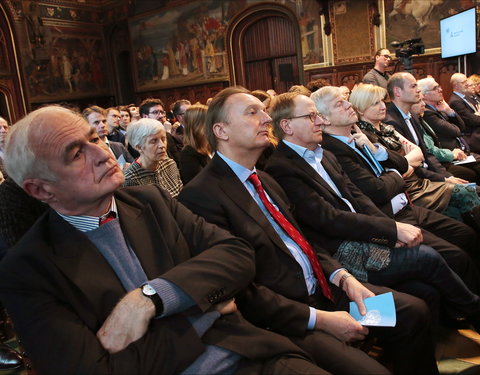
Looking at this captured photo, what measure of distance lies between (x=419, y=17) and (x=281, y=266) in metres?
10.7

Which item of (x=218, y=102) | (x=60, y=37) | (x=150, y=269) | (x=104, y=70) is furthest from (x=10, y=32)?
(x=150, y=269)

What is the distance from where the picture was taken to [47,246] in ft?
4.66

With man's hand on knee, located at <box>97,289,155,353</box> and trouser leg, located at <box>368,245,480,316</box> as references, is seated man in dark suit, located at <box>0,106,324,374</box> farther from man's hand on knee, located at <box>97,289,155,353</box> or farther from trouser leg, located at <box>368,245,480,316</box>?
trouser leg, located at <box>368,245,480,316</box>

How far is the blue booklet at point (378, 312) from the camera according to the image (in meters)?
1.90

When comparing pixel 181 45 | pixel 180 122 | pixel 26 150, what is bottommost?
pixel 180 122

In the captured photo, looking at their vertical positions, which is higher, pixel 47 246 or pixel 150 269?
pixel 47 246

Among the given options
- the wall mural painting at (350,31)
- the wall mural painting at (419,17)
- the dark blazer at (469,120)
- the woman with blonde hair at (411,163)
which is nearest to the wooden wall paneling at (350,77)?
the wall mural painting at (350,31)

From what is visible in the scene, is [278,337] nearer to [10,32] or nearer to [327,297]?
[327,297]

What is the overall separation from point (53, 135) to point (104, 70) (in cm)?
1739

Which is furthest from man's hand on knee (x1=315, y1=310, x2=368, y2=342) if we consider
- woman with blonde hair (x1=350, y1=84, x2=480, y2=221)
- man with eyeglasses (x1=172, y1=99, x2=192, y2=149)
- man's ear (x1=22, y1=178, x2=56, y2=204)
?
man with eyeglasses (x1=172, y1=99, x2=192, y2=149)

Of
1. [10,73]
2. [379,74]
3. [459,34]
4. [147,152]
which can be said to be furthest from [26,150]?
[10,73]

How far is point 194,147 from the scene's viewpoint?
3.81 meters

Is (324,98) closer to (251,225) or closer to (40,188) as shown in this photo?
(251,225)

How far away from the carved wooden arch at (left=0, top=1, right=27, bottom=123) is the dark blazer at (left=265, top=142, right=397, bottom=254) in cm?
1410
